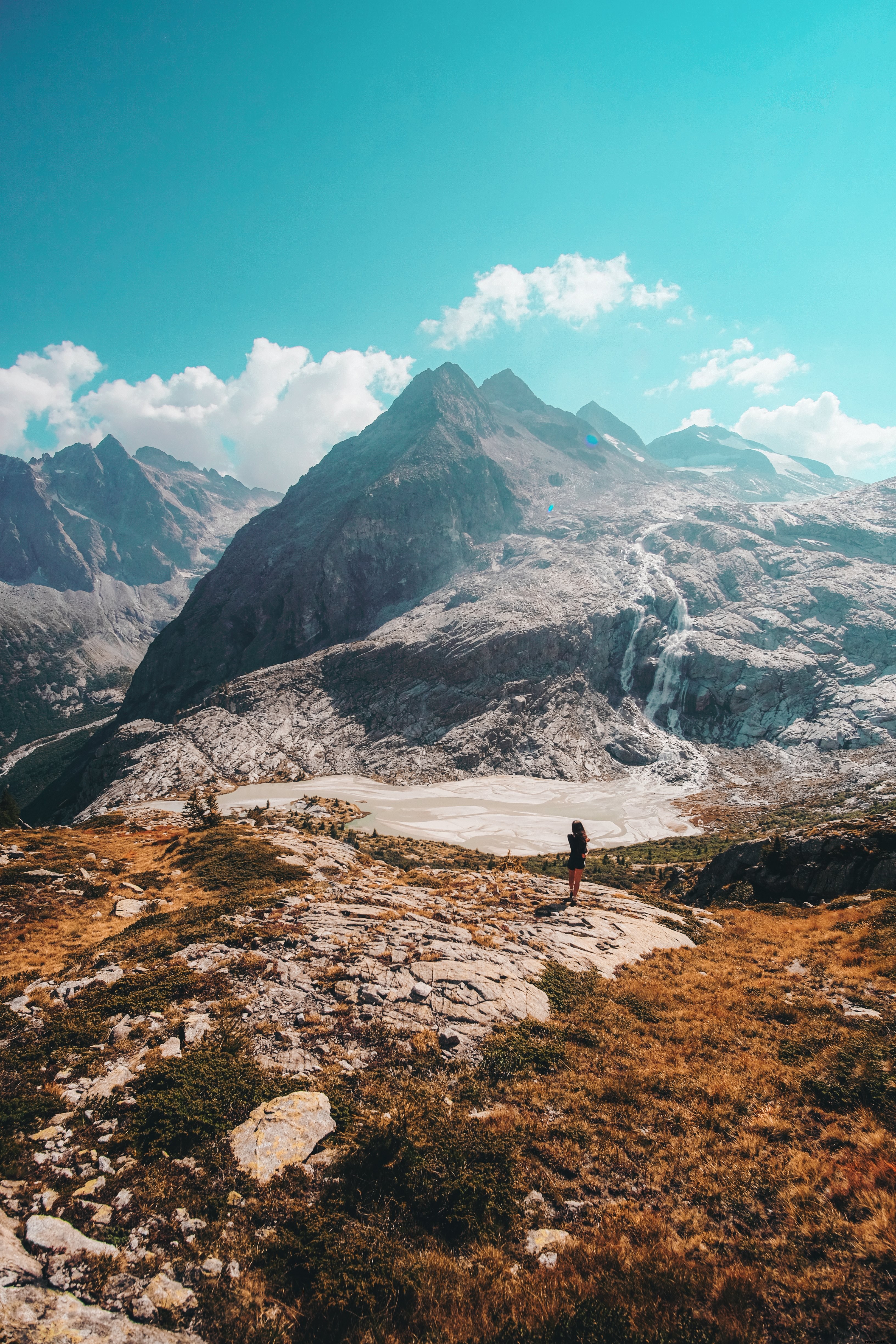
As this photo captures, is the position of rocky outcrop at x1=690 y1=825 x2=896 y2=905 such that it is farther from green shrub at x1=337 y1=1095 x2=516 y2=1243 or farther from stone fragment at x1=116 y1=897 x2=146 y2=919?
stone fragment at x1=116 y1=897 x2=146 y2=919

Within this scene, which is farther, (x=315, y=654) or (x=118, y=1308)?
(x=315, y=654)

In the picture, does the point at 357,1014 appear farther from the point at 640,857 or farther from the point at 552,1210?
the point at 640,857

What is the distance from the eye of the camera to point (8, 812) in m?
51.9

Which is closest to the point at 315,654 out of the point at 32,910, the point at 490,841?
the point at 490,841

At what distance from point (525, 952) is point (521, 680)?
347 ft

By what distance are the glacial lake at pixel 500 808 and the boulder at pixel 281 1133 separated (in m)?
49.5

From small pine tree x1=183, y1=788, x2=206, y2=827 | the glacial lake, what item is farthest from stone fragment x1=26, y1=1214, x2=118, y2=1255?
the glacial lake

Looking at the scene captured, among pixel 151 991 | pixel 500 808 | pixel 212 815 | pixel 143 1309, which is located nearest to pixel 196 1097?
pixel 143 1309

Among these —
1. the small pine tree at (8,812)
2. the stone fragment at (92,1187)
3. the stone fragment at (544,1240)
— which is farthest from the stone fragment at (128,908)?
the small pine tree at (8,812)

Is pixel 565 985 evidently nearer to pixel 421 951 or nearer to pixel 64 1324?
pixel 421 951

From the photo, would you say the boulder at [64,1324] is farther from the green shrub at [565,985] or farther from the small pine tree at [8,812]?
the small pine tree at [8,812]

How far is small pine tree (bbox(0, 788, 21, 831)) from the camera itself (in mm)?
48531

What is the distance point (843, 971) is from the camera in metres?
13.8

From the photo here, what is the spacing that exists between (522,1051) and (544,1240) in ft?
13.7
